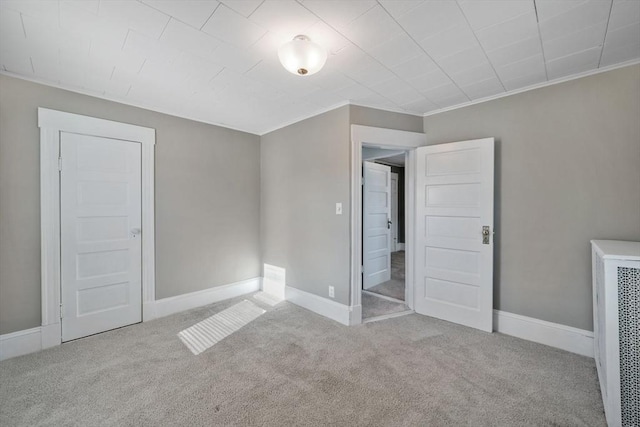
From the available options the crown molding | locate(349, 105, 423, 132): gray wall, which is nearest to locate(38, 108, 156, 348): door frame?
the crown molding

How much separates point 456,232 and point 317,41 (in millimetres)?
2374

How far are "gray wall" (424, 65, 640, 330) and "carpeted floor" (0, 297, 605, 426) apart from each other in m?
0.57

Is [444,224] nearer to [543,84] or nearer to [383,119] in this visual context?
[383,119]

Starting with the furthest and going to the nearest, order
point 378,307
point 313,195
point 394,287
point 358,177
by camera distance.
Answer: point 394,287 < point 378,307 < point 313,195 < point 358,177

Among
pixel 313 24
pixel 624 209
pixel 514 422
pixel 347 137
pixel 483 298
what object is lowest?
pixel 514 422

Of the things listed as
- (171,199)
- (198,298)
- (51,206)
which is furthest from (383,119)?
(51,206)

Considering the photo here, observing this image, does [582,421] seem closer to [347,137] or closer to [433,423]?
[433,423]

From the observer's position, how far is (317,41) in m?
1.86

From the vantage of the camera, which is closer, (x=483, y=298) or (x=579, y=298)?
(x=579, y=298)

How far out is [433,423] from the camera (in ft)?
5.23

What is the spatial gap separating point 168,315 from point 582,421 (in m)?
3.72

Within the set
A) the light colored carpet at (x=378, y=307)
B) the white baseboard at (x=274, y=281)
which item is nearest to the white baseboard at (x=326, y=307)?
the white baseboard at (x=274, y=281)

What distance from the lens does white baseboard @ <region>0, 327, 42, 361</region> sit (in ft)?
7.41

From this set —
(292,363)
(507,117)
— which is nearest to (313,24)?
(507,117)
